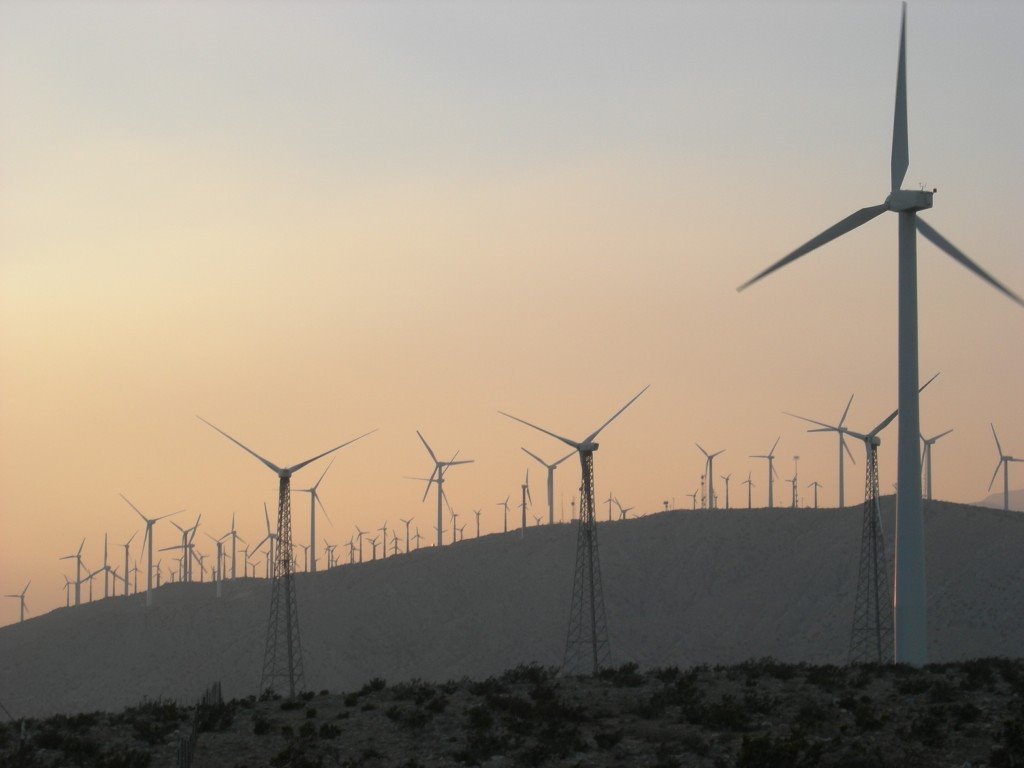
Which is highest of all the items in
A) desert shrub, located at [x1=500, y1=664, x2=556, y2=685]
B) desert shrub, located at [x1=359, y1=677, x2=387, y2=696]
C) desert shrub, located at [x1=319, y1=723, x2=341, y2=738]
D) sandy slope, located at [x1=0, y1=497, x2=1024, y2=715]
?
desert shrub, located at [x1=500, y1=664, x2=556, y2=685]

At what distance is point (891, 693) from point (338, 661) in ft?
387

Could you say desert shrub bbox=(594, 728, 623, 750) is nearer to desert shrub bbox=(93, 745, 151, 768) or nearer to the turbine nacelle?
desert shrub bbox=(93, 745, 151, 768)

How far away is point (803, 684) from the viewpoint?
55.6 m

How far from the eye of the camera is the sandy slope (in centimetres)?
14938

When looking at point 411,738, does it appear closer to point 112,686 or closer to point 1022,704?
point 1022,704

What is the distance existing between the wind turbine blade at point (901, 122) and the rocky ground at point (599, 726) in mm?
30970

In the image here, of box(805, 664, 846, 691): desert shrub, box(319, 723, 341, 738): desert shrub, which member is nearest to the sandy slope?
box(805, 664, 846, 691): desert shrub

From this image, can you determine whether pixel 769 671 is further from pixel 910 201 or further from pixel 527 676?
pixel 910 201

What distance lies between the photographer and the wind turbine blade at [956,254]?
230 ft

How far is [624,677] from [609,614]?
11180 cm

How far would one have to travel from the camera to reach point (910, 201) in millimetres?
75625

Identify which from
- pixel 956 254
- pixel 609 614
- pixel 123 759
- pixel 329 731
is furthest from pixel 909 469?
pixel 609 614

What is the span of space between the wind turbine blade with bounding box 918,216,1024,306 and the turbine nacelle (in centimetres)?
81

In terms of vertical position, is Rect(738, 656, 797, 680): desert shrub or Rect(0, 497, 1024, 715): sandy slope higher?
Rect(738, 656, 797, 680): desert shrub
